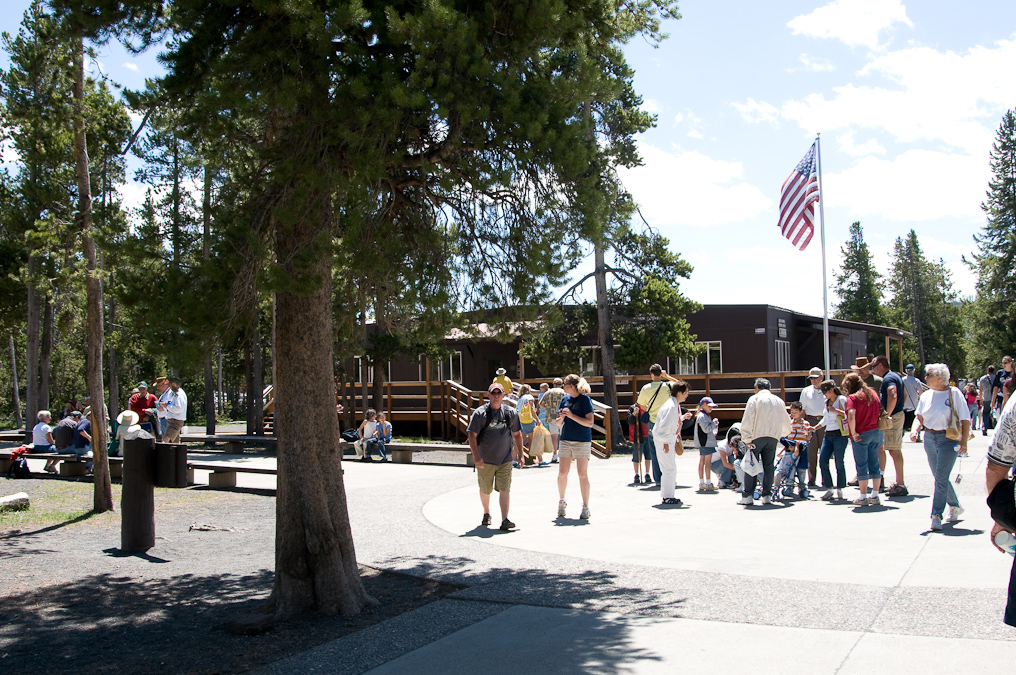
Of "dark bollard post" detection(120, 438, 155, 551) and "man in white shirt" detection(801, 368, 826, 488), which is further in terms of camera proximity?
"man in white shirt" detection(801, 368, 826, 488)

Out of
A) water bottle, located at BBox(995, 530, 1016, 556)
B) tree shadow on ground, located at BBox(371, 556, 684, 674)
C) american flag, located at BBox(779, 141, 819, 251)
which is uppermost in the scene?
american flag, located at BBox(779, 141, 819, 251)

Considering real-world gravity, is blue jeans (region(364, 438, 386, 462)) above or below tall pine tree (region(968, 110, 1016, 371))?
below

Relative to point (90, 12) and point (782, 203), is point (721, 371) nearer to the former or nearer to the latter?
point (782, 203)

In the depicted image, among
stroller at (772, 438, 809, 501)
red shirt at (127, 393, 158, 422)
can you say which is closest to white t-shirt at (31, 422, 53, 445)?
red shirt at (127, 393, 158, 422)

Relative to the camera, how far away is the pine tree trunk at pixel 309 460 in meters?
6.36

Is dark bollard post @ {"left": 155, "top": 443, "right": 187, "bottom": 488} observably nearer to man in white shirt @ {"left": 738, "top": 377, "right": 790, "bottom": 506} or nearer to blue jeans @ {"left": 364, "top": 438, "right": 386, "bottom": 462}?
man in white shirt @ {"left": 738, "top": 377, "right": 790, "bottom": 506}

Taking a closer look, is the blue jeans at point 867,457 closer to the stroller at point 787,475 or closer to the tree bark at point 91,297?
the stroller at point 787,475

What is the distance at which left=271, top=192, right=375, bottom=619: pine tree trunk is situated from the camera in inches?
250

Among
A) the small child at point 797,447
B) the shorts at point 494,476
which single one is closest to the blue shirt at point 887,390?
the small child at point 797,447

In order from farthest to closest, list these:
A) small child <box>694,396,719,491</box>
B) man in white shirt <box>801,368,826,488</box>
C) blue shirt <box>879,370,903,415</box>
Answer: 1. small child <box>694,396,719,491</box>
2. man in white shirt <box>801,368,826,488</box>
3. blue shirt <box>879,370,903,415</box>

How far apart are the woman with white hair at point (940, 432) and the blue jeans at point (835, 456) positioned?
224cm

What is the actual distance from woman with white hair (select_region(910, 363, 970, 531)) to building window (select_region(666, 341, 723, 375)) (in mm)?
19826

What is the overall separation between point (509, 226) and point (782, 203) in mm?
16196

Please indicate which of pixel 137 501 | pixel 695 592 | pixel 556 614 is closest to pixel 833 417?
pixel 695 592
